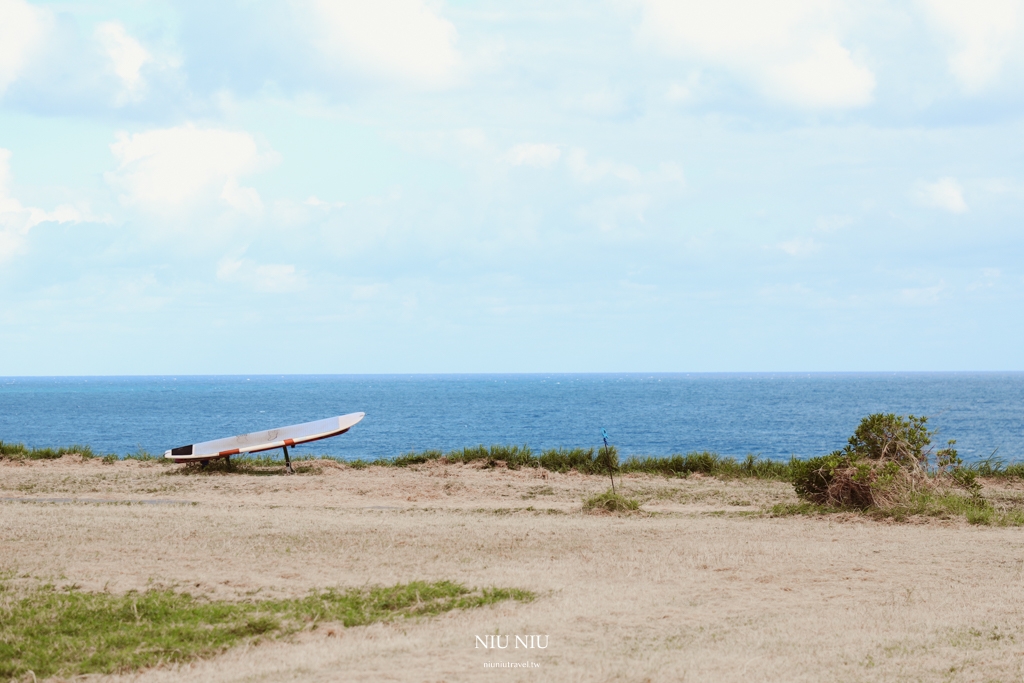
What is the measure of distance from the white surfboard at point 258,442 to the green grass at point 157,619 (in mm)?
12988

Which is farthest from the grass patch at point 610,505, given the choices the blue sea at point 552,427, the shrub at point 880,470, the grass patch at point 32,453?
the blue sea at point 552,427

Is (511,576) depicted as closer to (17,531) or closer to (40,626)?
(40,626)

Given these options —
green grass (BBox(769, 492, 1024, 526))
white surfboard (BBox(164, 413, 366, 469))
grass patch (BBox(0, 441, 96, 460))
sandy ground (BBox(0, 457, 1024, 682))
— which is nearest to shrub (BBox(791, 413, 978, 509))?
green grass (BBox(769, 492, 1024, 526))

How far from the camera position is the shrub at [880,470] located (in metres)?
15.9

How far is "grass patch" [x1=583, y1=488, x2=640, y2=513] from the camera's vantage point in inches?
632

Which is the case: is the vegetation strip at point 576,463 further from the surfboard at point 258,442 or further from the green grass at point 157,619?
the green grass at point 157,619

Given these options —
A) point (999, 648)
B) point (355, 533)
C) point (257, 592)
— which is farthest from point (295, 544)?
point (999, 648)

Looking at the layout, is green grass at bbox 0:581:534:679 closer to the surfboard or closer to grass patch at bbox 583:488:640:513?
grass patch at bbox 583:488:640:513

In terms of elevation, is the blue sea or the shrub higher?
the shrub

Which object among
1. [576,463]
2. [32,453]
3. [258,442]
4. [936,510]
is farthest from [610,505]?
[32,453]

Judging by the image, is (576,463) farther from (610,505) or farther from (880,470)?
(880,470)

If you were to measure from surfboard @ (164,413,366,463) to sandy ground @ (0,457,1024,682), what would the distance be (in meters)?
3.55

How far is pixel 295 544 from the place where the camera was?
1257 cm

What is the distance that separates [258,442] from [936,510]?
53.7ft
